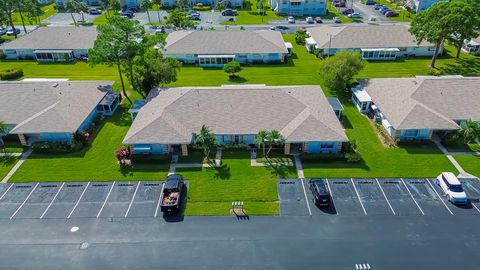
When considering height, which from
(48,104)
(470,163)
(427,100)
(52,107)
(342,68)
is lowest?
(470,163)

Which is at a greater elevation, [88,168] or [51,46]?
[51,46]

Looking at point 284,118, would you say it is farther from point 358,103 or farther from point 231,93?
point 358,103

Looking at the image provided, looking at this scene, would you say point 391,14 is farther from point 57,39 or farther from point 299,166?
point 57,39

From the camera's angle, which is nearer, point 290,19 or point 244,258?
point 244,258

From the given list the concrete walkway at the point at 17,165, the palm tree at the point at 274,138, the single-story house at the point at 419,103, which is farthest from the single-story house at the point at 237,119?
the concrete walkway at the point at 17,165

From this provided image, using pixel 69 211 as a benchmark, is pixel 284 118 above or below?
above

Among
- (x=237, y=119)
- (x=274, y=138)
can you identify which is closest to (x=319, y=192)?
(x=274, y=138)

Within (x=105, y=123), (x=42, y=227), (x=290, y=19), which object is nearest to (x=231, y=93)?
(x=105, y=123)

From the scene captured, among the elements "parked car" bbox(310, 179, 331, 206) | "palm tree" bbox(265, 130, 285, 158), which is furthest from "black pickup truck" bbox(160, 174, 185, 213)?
"parked car" bbox(310, 179, 331, 206)
